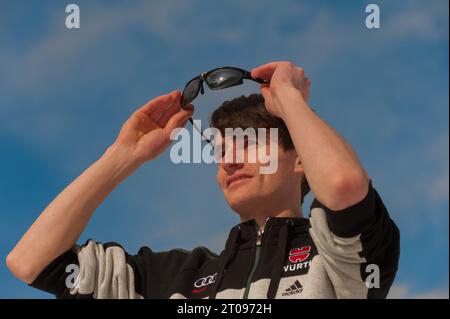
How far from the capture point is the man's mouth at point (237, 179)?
16.5 feet

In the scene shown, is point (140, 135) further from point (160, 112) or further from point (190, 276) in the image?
point (190, 276)

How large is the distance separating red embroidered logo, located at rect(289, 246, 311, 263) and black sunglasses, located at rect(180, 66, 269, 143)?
119 cm

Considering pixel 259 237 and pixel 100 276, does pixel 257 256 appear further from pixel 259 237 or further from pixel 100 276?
pixel 100 276

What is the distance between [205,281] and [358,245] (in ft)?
4.09

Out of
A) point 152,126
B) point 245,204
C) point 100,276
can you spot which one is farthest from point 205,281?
point 152,126

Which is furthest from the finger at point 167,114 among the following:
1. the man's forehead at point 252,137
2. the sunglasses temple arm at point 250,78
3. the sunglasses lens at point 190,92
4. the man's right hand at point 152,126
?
the sunglasses temple arm at point 250,78

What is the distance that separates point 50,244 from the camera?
15.8 feet

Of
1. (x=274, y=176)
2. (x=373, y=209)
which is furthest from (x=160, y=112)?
(x=373, y=209)

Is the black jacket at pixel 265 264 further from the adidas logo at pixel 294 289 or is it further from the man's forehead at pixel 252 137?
the man's forehead at pixel 252 137

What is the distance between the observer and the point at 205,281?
194 inches

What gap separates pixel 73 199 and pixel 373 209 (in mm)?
2097

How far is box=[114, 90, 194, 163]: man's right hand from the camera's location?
17.7 ft

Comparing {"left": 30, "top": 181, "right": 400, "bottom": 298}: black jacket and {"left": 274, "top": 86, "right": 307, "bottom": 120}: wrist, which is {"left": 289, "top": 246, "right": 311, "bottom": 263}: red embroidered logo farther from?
{"left": 274, "top": 86, "right": 307, "bottom": 120}: wrist

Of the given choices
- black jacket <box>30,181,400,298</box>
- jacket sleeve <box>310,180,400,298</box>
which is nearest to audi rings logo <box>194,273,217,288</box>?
black jacket <box>30,181,400,298</box>
